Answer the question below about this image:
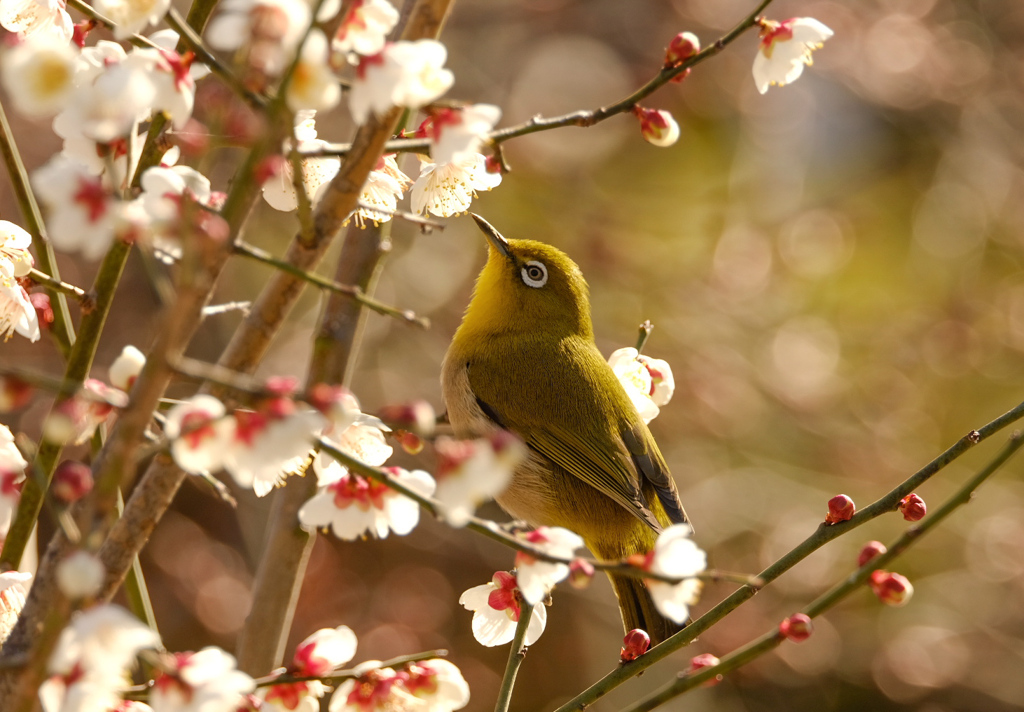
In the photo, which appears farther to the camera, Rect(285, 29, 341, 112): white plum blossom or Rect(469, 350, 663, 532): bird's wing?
Rect(469, 350, 663, 532): bird's wing

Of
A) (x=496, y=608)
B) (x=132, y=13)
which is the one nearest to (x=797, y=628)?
(x=496, y=608)

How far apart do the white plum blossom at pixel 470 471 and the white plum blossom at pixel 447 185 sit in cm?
85

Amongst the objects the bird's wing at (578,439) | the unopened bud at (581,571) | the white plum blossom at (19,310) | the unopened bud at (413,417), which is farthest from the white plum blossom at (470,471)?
the bird's wing at (578,439)

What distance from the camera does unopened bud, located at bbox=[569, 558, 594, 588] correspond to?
136cm

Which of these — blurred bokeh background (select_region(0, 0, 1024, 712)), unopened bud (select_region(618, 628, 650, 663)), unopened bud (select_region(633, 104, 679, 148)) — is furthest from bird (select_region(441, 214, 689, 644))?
blurred bokeh background (select_region(0, 0, 1024, 712))

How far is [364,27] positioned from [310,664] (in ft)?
3.00

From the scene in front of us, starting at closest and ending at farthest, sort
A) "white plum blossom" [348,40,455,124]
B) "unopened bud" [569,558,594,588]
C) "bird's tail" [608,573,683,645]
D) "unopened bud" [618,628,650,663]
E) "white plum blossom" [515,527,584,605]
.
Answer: "white plum blossom" [348,40,455,124]
"unopened bud" [569,558,594,588]
"white plum blossom" [515,527,584,605]
"unopened bud" [618,628,650,663]
"bird's tail" [608,573,683,645]

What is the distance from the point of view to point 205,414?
114 cm

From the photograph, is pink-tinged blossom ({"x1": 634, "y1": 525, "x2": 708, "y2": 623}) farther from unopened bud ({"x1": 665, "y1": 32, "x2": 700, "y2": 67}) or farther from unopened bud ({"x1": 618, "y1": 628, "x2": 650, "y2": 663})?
unopened bud ({"x1": 665, "y1": 32, "x2": 700, "y2": 67})

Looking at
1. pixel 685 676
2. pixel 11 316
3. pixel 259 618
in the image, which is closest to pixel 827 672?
pixel 259 618

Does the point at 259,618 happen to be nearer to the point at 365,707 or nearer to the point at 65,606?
the point at 365,707

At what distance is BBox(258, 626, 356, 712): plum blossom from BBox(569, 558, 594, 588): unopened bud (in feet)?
1.15

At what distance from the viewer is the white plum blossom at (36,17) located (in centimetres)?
170

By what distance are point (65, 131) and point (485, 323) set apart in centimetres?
246
